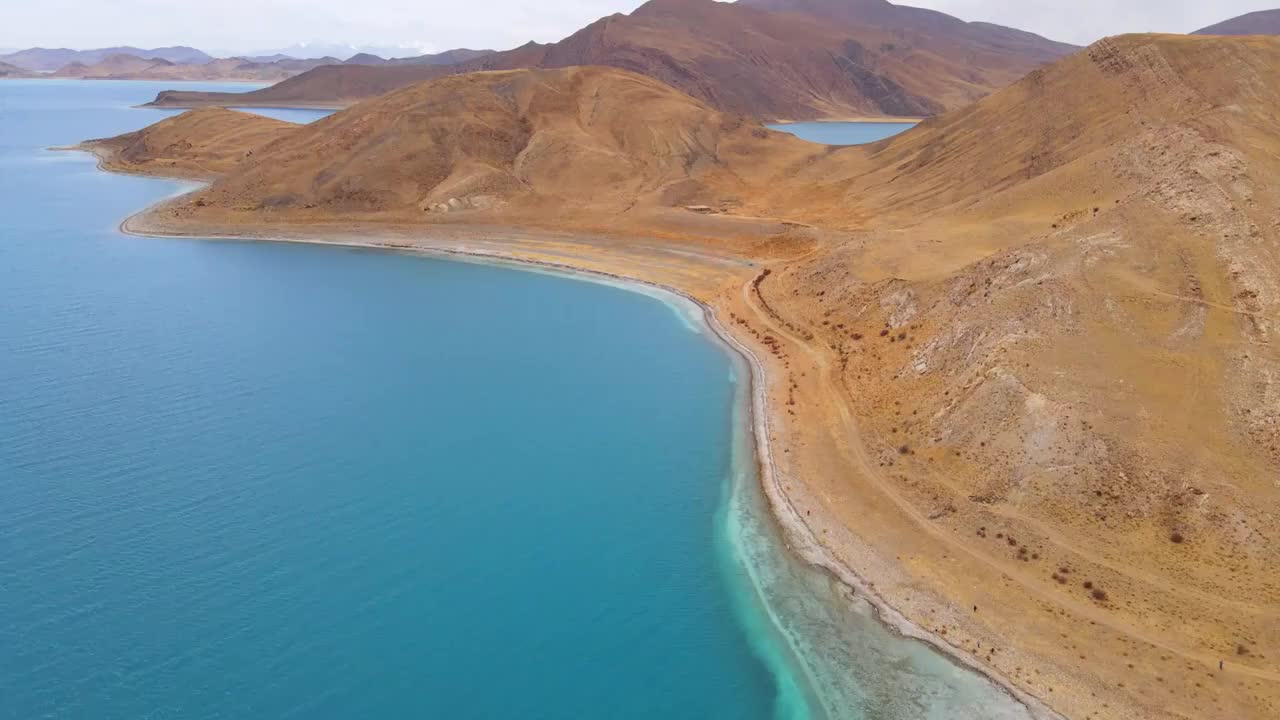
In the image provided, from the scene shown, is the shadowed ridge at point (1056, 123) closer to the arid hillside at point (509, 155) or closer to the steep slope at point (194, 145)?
the arid hillside at point (509, 155)

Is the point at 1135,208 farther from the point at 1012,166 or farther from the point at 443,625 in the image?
the point at 443,625

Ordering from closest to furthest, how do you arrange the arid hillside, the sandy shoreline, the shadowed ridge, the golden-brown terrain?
the sandy shoreline → the golden-brown terrain → the shadowed ridge → the arid hillside

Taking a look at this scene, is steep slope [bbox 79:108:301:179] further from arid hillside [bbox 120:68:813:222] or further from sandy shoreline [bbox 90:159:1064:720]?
arid hillside [bbox 120:68:813:222]

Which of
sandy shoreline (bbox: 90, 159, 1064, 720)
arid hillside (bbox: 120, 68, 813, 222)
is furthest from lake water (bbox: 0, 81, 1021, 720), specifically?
arid hillside (bbox: 120, 68, 813, 222)

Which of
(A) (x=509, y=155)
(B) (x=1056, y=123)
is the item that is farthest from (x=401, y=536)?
(A) (x=509, y=155)

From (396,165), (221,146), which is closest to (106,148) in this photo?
(221,146)

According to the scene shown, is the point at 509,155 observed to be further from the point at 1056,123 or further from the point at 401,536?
A: the point at 401,536

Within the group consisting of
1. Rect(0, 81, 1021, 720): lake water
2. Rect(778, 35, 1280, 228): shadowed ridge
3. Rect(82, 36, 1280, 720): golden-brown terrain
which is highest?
Rect(778, 35, 1280, 228): shadowed ridge

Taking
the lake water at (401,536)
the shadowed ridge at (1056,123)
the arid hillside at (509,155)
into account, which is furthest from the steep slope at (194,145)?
the shadowed ridge at (1056,123)
